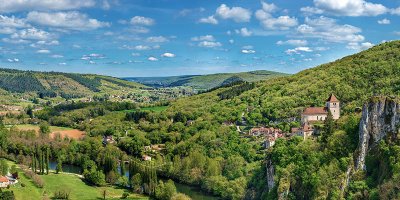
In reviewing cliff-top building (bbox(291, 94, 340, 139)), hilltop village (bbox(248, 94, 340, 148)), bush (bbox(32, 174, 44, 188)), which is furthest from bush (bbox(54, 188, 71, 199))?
cliff-top building (bbox(291, 94, 340, 139))

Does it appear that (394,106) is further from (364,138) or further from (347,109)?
(347,109)

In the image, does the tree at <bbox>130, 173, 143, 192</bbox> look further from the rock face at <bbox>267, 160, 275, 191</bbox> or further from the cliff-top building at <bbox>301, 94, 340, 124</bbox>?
the cliff-top building at <bbox>301, 94, 340, 124</bbox>

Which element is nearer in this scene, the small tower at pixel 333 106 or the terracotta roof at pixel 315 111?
the terracotta roof at pixel 315 111

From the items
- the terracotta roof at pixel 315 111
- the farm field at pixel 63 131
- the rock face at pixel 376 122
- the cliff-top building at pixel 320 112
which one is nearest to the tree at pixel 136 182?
the cliff-top building at pixel 320 112

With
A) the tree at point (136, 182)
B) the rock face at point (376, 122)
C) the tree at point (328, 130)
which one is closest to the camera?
the rock face at point (376, 122)

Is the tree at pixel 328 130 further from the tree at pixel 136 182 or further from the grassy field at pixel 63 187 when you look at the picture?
the tree at pixel 136 182

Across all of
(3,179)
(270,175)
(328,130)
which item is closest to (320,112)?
(328,130)

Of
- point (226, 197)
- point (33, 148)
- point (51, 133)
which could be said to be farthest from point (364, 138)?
point (51, 133)
